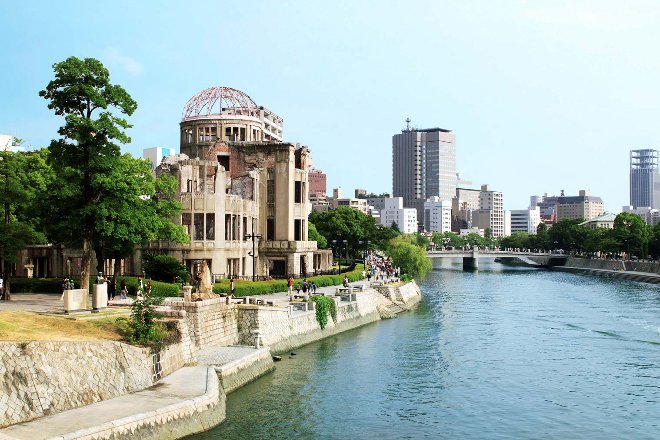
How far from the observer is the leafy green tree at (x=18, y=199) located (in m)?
58.6

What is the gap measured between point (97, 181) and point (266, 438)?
24.8 metres

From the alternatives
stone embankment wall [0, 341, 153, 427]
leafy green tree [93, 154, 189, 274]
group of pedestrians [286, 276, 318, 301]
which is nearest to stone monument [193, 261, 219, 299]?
leafy green tree [93, 154, 189, 274]

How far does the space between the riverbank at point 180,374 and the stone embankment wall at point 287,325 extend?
0.07 metres

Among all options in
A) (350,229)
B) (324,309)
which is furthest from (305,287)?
(350,229)

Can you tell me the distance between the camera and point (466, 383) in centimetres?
4853

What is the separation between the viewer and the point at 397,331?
2813 inches

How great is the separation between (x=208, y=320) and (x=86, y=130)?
15.3 meters

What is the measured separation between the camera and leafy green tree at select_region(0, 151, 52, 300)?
58.6 m

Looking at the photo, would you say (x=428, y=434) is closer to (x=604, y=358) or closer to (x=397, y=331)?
(x=604, y=358)

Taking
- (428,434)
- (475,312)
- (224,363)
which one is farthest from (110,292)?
(475,312)

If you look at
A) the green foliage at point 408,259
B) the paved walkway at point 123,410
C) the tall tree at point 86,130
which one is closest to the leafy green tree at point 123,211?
the tall tree at point 86,130

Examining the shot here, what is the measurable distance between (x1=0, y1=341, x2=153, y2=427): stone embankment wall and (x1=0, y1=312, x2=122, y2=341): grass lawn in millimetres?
1360

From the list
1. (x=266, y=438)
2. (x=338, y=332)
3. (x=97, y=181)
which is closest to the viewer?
(x=266, y=438)

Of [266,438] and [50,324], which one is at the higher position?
[50,324]
